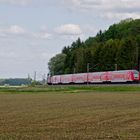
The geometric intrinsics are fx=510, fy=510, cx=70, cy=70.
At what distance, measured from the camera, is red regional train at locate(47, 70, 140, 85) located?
12262 cm

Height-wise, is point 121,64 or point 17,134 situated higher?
point 121,64

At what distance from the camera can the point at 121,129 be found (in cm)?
2253

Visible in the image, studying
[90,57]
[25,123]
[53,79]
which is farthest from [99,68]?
[25,123]

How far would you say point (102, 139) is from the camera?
19.3 m

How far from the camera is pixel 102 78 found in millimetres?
135125

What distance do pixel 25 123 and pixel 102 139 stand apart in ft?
23.9

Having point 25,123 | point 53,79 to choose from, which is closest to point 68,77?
point 53,79

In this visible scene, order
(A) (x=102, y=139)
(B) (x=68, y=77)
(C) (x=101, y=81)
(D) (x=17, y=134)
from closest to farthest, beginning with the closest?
(A) (x=102, y=139)
(D) (x=17, y=134)
(C) (x=101, y=81)
(B) (x=68, y=77)

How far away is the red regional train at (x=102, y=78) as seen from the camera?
12262 centimetres

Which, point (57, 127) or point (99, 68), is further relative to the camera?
point (99, 68)

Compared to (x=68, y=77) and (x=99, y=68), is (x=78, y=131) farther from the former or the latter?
(x=99, y=68)

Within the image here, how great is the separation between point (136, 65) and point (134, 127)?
139 meters

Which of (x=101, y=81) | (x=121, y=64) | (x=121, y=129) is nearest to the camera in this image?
(x=121, y=129)

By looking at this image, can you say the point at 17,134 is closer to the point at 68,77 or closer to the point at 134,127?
the point at 134,127
